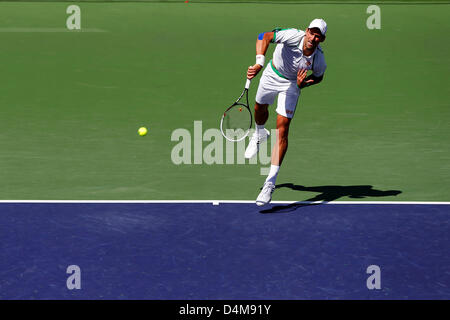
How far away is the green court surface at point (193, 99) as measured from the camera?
39.3ft

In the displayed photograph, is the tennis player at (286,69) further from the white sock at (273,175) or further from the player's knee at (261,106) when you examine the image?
the player's knee at (261,106)

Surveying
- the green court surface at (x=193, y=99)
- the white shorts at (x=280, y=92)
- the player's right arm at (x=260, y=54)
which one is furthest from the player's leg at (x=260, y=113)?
the player's right arm at (x=260, y=54)

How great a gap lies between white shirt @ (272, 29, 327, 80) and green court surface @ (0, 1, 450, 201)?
63.4 inches

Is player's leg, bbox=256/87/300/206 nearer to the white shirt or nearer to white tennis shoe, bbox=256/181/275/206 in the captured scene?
white tennis shoe, bbox=256/181/275/206

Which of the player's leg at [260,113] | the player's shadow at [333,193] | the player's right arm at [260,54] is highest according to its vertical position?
the player's right arm at [260,54]

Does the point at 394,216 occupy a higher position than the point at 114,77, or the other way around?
the point at 114,77

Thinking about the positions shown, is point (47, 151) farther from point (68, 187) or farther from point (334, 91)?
point (334, 91)

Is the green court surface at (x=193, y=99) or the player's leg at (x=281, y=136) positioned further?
the green court surface at (x=193, y=99)

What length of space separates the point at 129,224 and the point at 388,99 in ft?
28.1

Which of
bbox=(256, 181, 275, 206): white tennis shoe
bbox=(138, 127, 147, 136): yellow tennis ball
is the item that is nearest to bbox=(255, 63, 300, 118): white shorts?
bbox=(256, 181, 275, 206): white tennis shoe

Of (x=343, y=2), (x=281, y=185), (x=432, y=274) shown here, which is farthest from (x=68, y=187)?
(x=343, y=2)

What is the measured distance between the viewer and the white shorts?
418 inches

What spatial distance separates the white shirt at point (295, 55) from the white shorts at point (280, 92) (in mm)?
164
